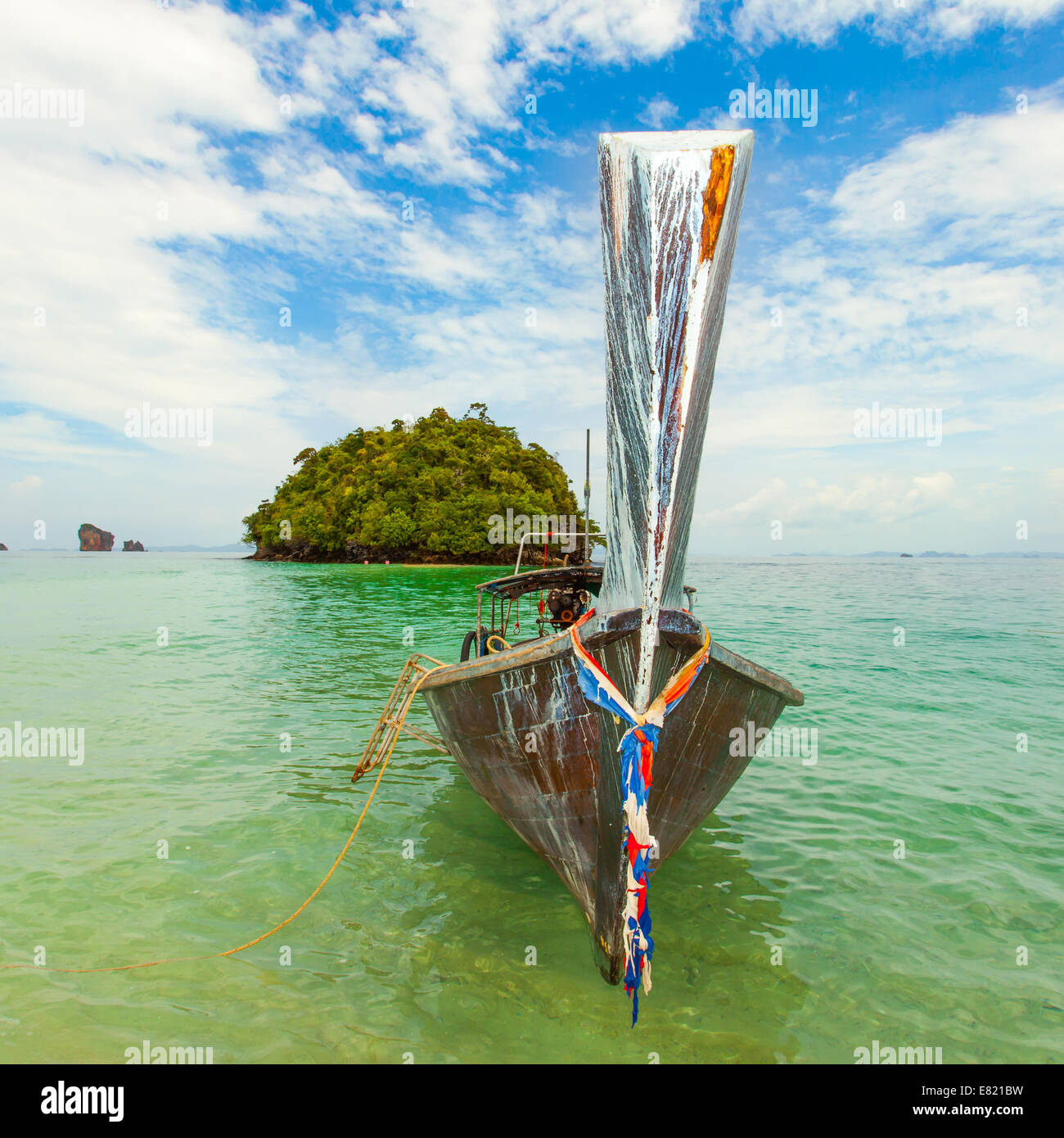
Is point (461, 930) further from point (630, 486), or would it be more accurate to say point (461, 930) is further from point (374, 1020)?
point (630, 486)

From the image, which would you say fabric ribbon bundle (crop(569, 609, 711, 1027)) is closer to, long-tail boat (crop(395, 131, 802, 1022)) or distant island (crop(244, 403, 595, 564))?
long-tail boat (crop(395, 131, 802, 1022))

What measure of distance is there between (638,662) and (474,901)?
2.84 meters

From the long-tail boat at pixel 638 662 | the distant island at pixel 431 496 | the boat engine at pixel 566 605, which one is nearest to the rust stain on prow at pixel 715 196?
the long-tail boat at pixel 638 662

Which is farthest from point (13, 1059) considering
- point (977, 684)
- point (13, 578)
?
point (13, 578)

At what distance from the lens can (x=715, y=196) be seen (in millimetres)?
2818

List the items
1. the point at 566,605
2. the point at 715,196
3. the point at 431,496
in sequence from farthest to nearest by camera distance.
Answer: the point at 431,496, the point at 566,605, the point at 715,196

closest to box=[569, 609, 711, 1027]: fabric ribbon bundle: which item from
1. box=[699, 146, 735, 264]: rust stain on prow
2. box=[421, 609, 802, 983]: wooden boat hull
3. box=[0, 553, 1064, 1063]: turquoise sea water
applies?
box=[421, 609, 802, 983]: wooden boat hull

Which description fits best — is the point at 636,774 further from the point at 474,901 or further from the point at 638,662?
the point at 474,901

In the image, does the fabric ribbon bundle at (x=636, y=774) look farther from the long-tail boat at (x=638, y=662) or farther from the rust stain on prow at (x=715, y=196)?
the rust stain on prow at (x=715, y=196)

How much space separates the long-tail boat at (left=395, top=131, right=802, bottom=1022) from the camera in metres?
2.89

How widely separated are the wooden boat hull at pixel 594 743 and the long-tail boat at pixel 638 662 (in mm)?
13

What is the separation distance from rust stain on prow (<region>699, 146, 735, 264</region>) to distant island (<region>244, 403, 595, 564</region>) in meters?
60.6

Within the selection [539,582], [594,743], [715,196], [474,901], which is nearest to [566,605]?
[539,582]
